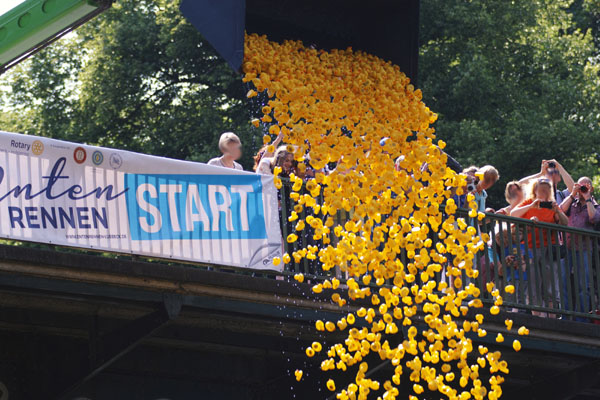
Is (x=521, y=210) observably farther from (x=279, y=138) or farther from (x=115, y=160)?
(x=115, y=160)

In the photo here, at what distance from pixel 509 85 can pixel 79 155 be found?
57.1ft

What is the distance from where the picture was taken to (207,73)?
25078mm

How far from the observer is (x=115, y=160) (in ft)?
28.6

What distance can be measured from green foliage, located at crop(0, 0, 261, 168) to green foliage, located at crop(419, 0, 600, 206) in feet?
16.0

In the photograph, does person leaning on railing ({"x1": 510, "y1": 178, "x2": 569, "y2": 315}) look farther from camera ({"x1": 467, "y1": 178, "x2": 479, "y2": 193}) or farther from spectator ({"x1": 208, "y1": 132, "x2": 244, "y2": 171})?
spectator ({"x1": 208, "y1": 132, "x2": 244, "y2": 171})

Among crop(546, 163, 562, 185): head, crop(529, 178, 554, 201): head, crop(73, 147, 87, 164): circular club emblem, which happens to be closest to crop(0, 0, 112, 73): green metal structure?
crop(73, 147, 87, 164): circular club emblem

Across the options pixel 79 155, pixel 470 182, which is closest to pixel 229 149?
pixel 79 155

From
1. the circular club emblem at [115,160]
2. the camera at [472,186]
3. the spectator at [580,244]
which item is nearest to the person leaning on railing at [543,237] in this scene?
the spectator at [580,244]

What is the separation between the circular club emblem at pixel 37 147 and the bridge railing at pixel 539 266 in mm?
2867

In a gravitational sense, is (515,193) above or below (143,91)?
below

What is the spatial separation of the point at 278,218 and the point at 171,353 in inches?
73.6

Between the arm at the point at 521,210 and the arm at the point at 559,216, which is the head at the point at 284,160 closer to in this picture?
the arm at the point at 521,210

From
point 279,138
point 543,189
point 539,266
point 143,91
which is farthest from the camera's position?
point 143,91

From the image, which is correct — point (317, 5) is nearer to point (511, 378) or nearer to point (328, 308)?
point (328, 308)
